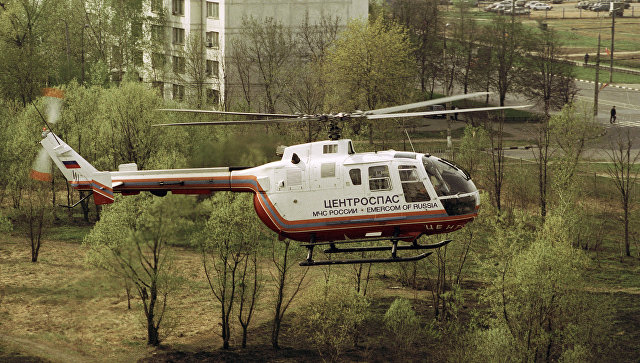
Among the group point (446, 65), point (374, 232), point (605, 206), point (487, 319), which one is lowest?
point (487, 319)

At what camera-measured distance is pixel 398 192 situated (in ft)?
111

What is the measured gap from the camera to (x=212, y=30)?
316 ft

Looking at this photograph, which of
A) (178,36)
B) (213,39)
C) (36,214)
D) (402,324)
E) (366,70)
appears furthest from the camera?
(178,36)

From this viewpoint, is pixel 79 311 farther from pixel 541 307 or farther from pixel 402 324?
pixel 541 307

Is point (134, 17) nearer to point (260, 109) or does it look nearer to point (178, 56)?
point (178, 56)

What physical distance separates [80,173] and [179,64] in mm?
58699

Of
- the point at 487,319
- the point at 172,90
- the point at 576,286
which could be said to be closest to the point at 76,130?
the point at 172,90

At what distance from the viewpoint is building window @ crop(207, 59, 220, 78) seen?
309 feet

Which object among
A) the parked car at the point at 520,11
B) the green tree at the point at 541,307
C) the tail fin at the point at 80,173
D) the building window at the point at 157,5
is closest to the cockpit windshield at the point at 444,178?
the tail fin at the point at 80,173

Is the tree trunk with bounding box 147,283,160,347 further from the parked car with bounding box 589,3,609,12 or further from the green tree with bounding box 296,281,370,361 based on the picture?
the parked car with bounding box 589,3,609,12

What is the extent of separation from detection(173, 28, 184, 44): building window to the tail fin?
2411 inches

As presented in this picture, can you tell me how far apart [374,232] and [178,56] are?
6606 centimetres

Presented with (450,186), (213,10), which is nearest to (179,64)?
(213,10)

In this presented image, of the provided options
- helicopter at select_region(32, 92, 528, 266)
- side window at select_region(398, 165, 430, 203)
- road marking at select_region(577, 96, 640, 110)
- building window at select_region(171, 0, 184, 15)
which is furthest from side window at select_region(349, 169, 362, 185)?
road marking at select_region(577, 96, 640, 110)
